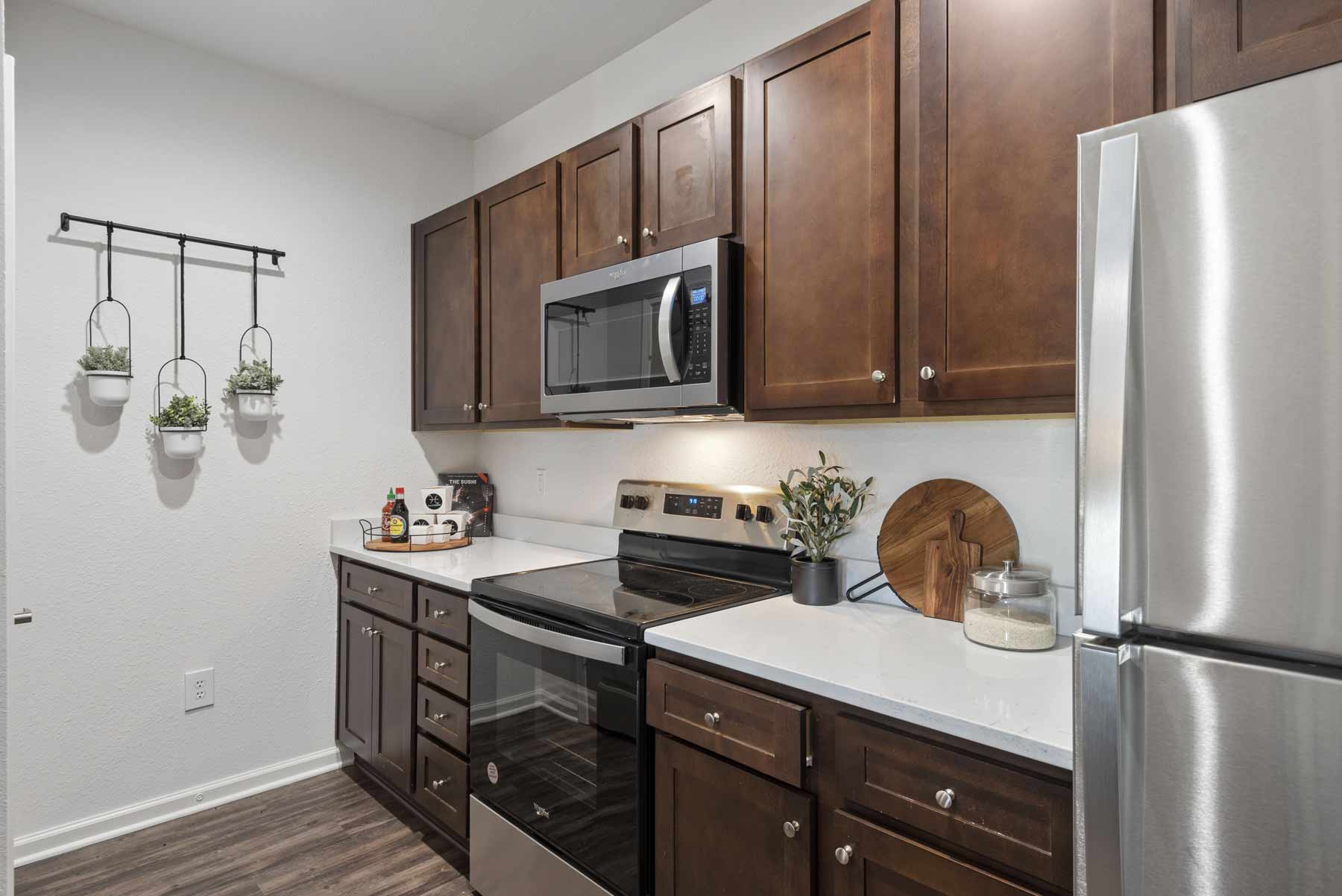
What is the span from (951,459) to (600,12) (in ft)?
5.96

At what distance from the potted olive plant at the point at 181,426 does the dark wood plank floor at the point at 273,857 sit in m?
1.28

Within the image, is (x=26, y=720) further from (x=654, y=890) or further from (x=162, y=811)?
(x=654, y=890)

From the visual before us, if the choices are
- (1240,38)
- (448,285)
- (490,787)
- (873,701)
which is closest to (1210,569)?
(873,701)

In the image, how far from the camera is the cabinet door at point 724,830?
129 centimetres

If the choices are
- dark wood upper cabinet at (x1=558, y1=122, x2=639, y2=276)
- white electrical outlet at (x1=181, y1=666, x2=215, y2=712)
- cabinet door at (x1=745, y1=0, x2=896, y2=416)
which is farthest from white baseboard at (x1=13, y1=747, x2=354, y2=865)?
cabinet door at (x1=745, y1=0, x2=896, y2=416)

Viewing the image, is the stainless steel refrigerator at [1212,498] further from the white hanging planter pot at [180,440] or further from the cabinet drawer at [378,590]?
the white hanging planter pot at [180,440]

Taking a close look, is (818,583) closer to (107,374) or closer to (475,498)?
(475,498)

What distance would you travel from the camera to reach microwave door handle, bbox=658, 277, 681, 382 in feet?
6.02

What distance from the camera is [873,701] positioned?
1165mm

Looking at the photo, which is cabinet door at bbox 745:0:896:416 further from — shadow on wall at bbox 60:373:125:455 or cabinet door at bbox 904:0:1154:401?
shadow on wall at bbox 60:373:125:455

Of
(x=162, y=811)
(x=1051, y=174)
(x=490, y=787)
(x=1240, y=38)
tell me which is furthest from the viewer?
(x=162, y=811)

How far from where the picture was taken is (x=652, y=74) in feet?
8.29

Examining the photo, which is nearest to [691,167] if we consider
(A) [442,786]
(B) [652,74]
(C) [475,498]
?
(B) [652,74]

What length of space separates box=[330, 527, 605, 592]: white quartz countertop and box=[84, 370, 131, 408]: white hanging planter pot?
89 cm
